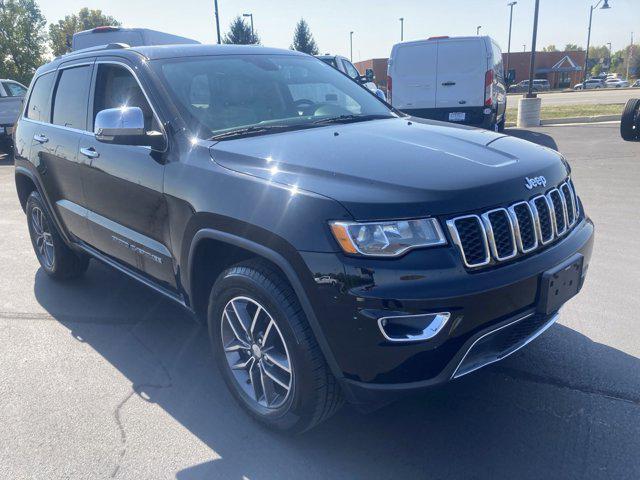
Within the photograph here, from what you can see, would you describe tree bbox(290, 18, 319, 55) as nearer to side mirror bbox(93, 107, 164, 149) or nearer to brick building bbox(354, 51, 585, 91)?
brick building bbox(354, 51, 585, 91)

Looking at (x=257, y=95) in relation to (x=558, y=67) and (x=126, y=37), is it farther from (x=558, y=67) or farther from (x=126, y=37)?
(x=558, y=67)

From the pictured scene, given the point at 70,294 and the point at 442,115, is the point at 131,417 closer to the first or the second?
the point at 70,294

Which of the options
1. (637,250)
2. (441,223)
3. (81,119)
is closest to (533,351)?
(441,223)

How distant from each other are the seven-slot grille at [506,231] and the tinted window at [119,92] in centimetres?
179

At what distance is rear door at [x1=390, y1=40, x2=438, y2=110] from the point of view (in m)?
12.1

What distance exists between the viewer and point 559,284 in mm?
2582

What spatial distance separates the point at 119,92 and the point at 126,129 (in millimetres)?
767

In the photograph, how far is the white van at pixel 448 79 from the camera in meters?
11.8

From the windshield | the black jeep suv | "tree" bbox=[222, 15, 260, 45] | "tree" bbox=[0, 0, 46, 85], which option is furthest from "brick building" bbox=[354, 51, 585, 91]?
the black jeep suv

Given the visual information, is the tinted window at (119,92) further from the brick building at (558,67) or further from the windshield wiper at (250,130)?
the brick building at (558,67)

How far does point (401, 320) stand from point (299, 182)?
728 mm

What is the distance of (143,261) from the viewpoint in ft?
11.5

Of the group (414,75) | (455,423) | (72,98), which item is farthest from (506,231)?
(414,75)

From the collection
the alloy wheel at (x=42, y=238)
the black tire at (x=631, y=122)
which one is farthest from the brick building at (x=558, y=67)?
the alloy wheel at (x=42, y=238)
